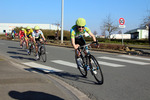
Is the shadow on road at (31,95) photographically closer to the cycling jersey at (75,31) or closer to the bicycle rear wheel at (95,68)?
the bicycle rear wheel at (95,68)

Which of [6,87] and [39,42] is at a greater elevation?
[39,42]

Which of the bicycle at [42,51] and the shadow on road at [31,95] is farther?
the bicycle at [42,51]

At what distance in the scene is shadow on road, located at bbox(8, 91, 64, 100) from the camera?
13.6 feet

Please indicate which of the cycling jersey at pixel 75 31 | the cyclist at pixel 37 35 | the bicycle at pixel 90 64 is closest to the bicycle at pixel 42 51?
the cyclist at pixel 37 35

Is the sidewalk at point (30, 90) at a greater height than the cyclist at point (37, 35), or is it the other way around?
the cyclist at point (37, 35)

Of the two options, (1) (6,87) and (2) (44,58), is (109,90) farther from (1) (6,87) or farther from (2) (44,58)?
(2) (44,58)

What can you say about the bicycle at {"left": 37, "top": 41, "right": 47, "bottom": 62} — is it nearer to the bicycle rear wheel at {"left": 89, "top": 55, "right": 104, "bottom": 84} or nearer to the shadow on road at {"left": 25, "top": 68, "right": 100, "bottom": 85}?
the shadow on road at {"left": 25, "top": 68, "right": 100, "bottom": 85}

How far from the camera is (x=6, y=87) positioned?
477 cm

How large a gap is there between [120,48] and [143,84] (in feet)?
36.0

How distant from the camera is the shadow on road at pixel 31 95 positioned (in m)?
4.14

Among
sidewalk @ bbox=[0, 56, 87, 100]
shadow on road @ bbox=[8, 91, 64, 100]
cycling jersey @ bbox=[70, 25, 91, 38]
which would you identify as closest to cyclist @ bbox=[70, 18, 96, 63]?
cycling jersey @ bbox=[70, 25, 91, 38]

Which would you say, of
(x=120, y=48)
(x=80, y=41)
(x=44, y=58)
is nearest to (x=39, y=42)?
(x=44, y=58)

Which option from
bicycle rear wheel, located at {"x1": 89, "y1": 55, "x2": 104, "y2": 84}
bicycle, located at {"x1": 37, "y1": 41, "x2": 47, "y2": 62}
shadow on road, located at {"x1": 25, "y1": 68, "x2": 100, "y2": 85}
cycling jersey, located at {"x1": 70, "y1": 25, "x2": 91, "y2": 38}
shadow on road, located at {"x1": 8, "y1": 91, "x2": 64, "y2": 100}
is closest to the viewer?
shadow on road, located at {"x1": 8, "y1": 91, "x2": 64, "y2": 100}

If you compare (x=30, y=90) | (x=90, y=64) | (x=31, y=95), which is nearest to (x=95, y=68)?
(x=90, y=64)
